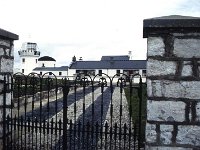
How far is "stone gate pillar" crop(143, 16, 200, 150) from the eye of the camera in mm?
4234

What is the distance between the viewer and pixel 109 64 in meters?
65.6

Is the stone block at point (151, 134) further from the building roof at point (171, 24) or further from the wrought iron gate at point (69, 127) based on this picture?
the building roof at point (171, 24)

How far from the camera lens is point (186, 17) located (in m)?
4.36

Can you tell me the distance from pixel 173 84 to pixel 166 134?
726 mm

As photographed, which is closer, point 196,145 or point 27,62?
point 196,145

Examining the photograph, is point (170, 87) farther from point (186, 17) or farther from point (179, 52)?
point (186, 17)

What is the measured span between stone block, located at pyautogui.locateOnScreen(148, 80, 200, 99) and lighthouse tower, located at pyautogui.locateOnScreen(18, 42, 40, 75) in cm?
7473

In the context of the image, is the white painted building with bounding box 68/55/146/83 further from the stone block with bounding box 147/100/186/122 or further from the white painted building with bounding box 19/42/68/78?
the stone block with bounding box 147/100/186/122

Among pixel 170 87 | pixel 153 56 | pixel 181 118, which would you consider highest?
pixel 153 56

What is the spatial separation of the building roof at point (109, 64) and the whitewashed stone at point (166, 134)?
59.1 metres

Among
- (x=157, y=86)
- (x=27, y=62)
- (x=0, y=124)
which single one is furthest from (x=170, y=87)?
(x=27, y=62)

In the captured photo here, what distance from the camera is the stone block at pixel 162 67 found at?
4281 millimetres

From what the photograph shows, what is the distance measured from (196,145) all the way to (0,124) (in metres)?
3.63

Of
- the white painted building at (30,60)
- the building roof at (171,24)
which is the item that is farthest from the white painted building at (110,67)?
the building roof at (171,24)
